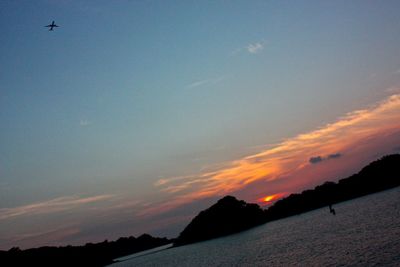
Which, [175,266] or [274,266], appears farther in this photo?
[175,266]

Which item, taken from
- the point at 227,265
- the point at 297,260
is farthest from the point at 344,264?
the point at 227,265

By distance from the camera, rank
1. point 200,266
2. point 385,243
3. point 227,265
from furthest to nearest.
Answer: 1. point 200,266
2. point 227,265
3. point 385,243

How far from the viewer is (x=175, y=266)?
14900 cm

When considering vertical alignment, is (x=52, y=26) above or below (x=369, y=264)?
above

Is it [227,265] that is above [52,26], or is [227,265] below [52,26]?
below

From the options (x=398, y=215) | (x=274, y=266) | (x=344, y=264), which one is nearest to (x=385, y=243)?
(x=344, y=264)

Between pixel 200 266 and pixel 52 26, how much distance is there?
3621 inches

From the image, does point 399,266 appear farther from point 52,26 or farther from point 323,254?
point 52,26

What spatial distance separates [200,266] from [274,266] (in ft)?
170

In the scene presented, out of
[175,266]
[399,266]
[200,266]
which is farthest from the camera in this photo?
[175,266]

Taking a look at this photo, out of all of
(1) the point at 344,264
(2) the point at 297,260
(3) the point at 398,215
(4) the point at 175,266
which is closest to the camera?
(1) the point at 344,264

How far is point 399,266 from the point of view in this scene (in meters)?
43.7

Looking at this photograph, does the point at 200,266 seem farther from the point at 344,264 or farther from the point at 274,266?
the point at 344,264

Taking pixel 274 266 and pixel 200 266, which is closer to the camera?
pixel 274 266
